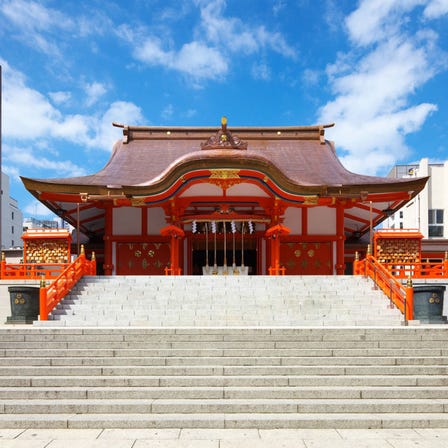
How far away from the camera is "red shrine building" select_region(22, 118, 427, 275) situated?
15.1m

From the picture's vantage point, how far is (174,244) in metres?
16.2

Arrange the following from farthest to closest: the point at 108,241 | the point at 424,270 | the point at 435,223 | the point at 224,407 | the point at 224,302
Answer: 1. the point at 435,223
2. the point at 108,241
3. the point at 424,270
4. the point at 224,302
5. the point at 224,407

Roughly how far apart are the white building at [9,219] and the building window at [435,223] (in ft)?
156

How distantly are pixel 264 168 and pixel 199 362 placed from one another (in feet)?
28.6

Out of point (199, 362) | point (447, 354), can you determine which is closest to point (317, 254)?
point (447, 354)

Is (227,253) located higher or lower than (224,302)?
higher

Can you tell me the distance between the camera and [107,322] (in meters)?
10.3

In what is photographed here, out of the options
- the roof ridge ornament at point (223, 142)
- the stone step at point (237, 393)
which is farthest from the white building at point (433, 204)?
the stone step at point (237, 393)

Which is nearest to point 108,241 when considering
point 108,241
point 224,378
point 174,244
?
point 108,241

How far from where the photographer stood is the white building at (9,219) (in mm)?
49322

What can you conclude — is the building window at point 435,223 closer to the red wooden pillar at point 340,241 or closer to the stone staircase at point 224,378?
the red wooden pillar at point 340,241

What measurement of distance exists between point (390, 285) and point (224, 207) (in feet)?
24.4

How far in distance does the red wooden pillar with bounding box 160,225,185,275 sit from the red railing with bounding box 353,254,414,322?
6767mm

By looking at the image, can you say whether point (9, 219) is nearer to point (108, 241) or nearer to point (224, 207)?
point (108, 241)
